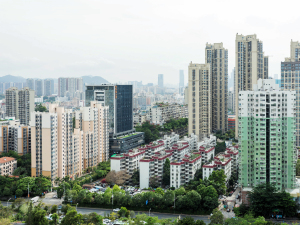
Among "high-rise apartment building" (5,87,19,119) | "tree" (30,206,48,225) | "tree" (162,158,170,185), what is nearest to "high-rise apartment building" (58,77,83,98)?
"high-rise apartment building" (5,87,19,119)

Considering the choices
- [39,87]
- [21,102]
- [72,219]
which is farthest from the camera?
[39,87]

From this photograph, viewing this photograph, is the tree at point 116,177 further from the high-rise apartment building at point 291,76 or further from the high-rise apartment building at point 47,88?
the high-rise apartment building at point 47,88

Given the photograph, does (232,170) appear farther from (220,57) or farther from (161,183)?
(220,57)

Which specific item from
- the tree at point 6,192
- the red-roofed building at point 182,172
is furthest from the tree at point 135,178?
the tree at point 6,192

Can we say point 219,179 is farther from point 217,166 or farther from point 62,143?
point 62,143

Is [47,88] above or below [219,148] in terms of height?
above

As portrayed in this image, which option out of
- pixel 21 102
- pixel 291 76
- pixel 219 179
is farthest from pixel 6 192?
pixel 291 76

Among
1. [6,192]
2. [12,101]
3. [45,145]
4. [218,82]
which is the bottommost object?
[6,192]
